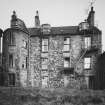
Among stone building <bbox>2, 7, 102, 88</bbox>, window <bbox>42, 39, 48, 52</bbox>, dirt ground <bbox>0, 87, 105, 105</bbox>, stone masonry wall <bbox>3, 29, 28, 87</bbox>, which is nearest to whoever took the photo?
dirt ground <bbox>0, 87, 105, 105</bbox>

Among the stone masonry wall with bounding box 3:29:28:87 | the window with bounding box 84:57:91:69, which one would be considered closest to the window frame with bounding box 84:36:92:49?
the window with bounding box 84:57:91:69

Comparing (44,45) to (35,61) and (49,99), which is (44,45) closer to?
(35,61)

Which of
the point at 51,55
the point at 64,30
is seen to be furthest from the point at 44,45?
the point at 64,30

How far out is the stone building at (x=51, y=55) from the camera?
750 inches

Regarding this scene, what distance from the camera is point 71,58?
2025 centimetres

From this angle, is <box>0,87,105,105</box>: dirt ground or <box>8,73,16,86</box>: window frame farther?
<box>8,73,16,86</box>: window frame

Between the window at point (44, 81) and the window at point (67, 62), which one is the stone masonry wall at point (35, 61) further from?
the window at point (67, 62)

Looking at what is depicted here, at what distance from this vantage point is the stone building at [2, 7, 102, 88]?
750 inches

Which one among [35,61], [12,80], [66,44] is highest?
[66,44]

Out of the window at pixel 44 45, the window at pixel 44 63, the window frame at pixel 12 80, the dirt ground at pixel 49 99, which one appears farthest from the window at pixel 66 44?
the dirt ground at pixel 49 99

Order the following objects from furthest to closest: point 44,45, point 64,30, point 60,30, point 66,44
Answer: point 60,30, point 64,30, point 44,45, point 66,44

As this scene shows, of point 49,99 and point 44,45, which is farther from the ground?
point 44,45

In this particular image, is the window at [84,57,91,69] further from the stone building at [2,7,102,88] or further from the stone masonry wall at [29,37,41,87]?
the stone masonry wall at [29,37,41,87]

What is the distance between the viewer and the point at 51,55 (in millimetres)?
20609
